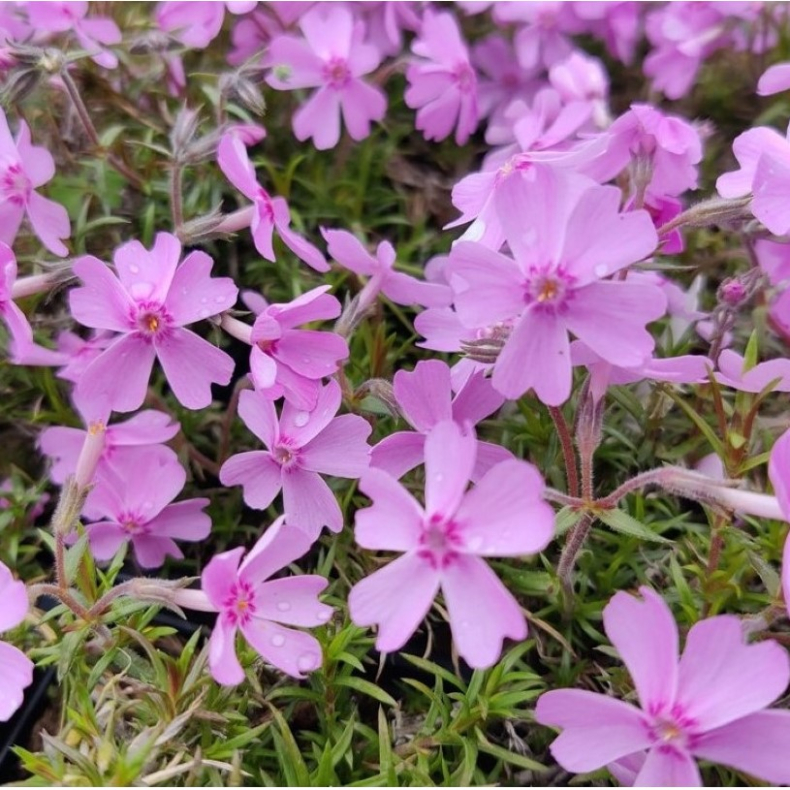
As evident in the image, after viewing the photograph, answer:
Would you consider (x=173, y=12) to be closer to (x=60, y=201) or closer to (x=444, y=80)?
(x=60, y=201)

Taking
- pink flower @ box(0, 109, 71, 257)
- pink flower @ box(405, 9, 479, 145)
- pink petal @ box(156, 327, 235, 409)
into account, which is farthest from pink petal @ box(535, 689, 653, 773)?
pink flower @ box(405, 9, 479, 145)

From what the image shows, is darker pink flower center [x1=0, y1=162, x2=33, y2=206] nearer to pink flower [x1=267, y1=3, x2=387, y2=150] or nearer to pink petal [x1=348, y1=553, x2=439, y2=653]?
pink flower [x1=267, y1=3, x2=387, y2=150]

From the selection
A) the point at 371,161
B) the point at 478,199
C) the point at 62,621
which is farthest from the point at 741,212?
the point at 62,621

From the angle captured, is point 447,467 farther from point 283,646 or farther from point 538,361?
point 283,646

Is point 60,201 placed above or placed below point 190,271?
above

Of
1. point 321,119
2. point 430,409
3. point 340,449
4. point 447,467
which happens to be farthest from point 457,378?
point 321,119

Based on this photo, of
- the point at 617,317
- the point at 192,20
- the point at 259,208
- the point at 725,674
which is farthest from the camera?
the point at 192,20
